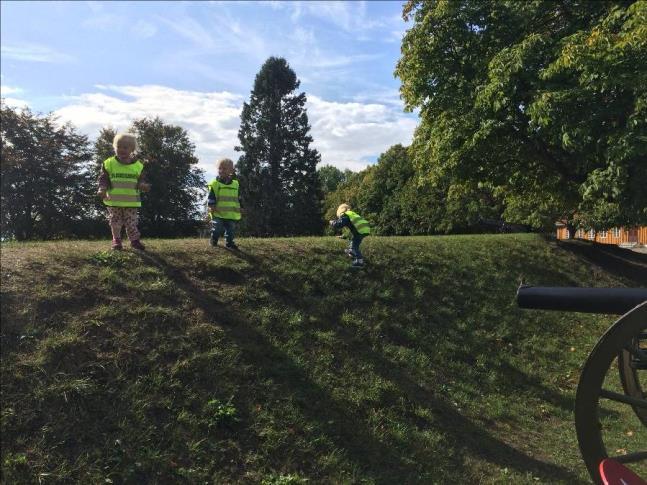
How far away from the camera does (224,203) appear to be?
939 cm

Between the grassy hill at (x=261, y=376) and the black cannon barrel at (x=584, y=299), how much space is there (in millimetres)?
2994

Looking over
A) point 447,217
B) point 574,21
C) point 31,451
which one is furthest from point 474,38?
point 447,217

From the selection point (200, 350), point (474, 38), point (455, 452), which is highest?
point (474, 38)

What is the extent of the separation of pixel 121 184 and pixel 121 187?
0.05 m

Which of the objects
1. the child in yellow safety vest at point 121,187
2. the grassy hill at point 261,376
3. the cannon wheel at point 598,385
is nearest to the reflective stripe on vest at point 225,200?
the grassy hill at point 261,376

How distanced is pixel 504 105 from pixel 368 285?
5573 millimetres

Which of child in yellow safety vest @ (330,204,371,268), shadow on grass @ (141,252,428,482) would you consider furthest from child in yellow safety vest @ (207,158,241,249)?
child in yellow safety vest @ (330,204,371,268)

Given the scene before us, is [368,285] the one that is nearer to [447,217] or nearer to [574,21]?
[574,21]

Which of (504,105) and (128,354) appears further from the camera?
(504,105)

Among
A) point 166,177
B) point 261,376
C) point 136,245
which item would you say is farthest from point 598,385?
point 166,177

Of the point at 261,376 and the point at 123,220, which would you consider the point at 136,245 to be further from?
the point at 261,376

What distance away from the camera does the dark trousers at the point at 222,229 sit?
9.38 m

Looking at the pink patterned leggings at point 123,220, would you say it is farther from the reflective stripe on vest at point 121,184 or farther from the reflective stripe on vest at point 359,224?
the reflective stripe on vest at point 359,224

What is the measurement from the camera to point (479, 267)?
13.0 m
